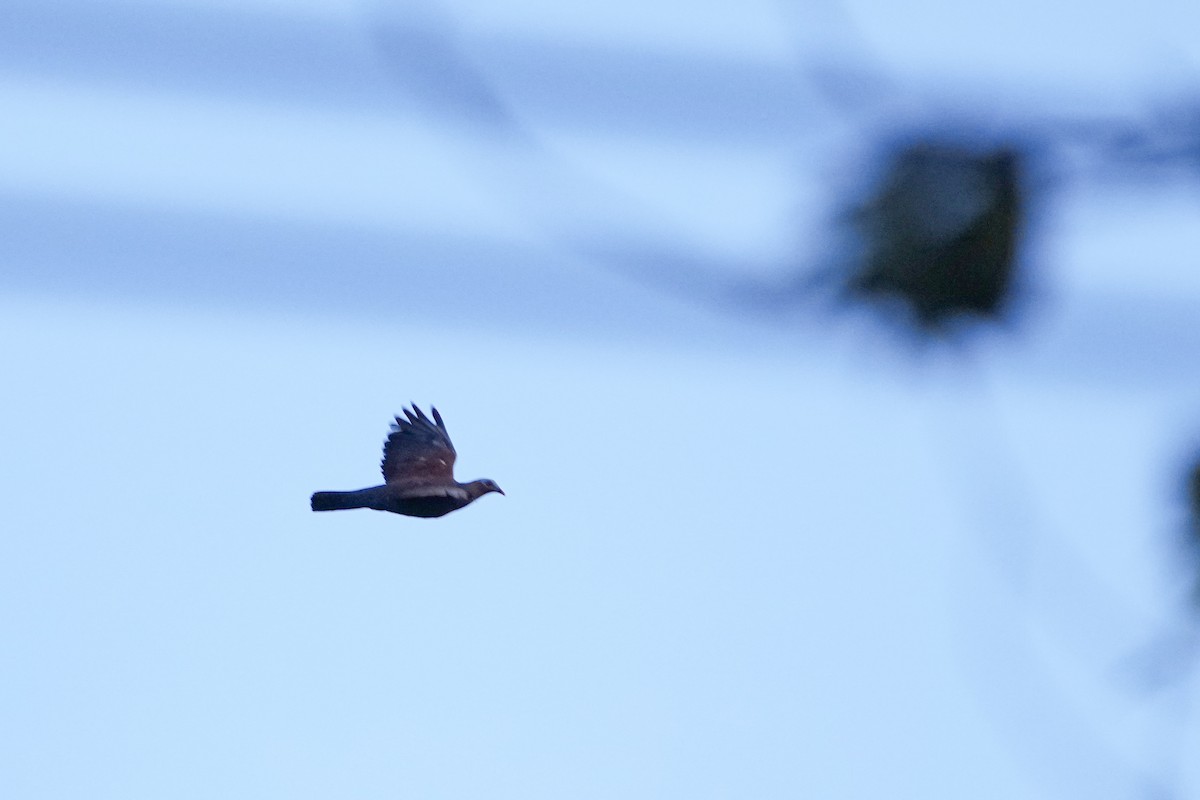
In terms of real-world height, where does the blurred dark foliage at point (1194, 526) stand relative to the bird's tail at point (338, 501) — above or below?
below

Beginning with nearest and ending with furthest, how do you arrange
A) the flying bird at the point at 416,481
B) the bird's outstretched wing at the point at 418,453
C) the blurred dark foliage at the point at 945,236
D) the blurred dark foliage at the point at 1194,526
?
the blurred dark foliage at the point at 945,236 → the blurred dark foliage at the point at 1194,526 → the flying bird at the point at 416,481 → the bird's outstretched wing at the point at 418,453

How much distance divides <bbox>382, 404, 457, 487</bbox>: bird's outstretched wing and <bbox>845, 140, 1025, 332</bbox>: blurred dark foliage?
14943 millimetres

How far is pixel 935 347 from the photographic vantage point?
5.12 metres

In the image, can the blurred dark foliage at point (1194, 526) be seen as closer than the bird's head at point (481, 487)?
Yes

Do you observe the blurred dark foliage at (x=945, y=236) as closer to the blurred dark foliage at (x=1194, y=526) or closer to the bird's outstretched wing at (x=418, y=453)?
the blurred dark foliage at (x=1194, y=526)

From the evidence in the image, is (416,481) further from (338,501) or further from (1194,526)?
(1194,526)

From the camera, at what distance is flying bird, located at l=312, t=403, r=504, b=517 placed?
1962 cm

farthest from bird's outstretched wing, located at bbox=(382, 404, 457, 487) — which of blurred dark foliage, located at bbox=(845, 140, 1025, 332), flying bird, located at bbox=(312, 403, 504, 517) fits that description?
blurred dark foliage, located at bbox=(845, 140, 1025, 332)

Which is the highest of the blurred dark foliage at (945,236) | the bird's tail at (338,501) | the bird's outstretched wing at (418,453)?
the bird's outstretched wing at (418,453)

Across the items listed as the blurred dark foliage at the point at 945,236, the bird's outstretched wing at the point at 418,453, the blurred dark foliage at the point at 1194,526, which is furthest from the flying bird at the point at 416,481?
the blurred dark foliage at the point at 945,236

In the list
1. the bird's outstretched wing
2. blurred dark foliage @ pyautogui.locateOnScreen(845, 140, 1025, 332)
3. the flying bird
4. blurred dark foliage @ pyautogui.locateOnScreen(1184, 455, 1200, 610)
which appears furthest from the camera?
the bird's outstretched wing

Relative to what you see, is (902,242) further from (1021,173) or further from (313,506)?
(313,506)

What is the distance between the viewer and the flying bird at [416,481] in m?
19.6

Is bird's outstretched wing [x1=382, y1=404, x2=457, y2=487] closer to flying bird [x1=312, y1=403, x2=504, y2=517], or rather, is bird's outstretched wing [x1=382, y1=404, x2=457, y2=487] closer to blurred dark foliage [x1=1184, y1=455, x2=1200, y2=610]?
flying bird [x1=312, y1=403, x2=504, y2=517]
